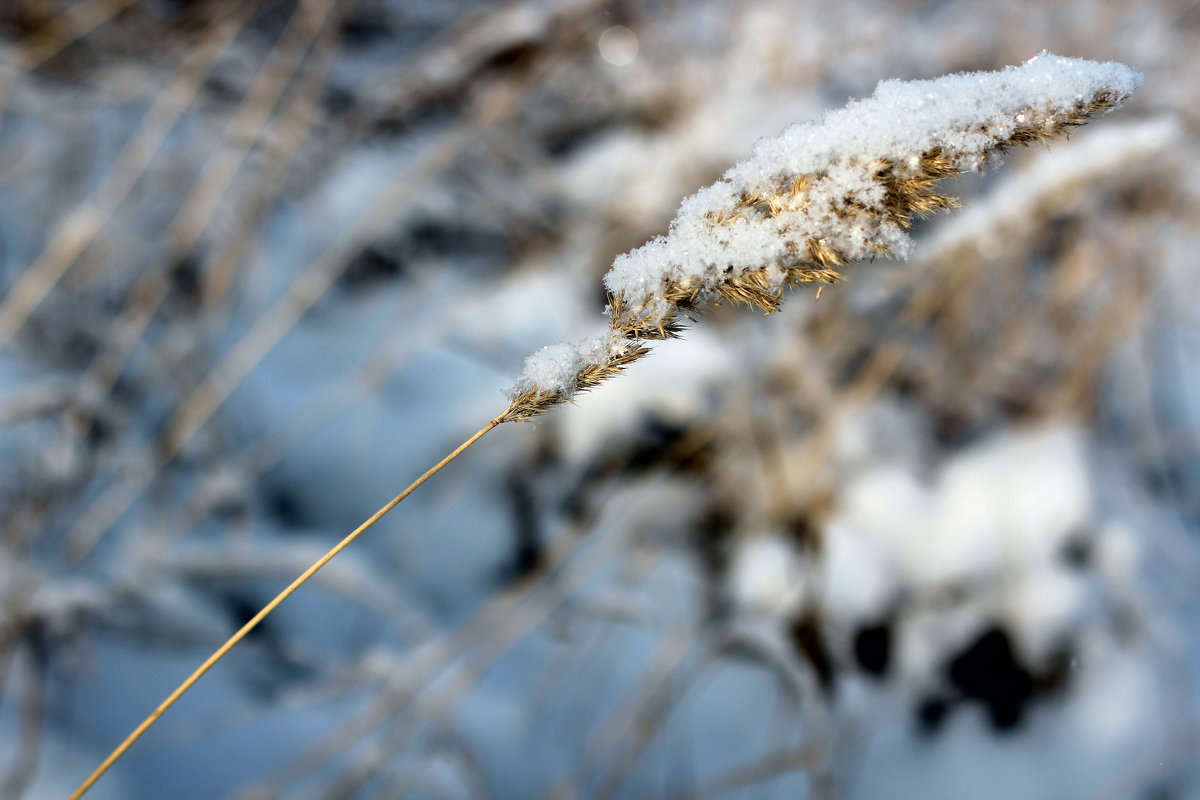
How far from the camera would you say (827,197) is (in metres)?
0.48

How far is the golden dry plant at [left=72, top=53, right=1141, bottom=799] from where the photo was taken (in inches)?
17.6

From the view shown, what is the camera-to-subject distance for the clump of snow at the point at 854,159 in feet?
1.46

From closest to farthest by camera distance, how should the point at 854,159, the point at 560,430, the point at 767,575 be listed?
the point at 854,159
the point at 767,575
the point at 560,430

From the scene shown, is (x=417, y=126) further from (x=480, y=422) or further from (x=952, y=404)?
(x=952, y=404)

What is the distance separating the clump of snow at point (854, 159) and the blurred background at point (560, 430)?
2.16 feet

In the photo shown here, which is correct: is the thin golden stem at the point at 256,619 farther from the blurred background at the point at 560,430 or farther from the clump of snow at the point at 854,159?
the blurred background at the point at 560,430

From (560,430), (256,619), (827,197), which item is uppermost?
(560,430)

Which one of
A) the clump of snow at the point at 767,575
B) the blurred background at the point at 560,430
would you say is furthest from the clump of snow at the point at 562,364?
the clump of snow at the point at 767,575

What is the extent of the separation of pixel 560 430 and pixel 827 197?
111 cm

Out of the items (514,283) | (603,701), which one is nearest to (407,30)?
(514,283)

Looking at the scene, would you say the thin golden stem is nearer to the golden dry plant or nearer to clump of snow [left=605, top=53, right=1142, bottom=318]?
the golden dry plant

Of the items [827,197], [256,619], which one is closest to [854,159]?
[827,197]

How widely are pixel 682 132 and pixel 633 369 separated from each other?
584 millimetres

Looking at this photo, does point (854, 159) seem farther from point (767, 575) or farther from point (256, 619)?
point (767, 575)
